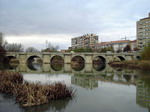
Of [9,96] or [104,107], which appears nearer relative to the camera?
[104,107]

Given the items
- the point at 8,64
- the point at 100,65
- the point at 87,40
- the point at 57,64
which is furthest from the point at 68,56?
the point at 87,40

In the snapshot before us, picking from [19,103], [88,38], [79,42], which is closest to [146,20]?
[88,38]

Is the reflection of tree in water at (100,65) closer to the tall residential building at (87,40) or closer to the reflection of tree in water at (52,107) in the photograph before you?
the reflection of tree in water at (52,107)

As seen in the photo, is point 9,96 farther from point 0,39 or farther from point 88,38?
point 88,38

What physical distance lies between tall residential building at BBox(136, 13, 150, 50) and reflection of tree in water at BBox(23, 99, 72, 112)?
82586mm

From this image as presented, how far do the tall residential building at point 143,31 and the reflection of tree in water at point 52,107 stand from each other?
271 feet

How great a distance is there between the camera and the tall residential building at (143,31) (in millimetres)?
86062

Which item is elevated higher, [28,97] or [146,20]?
[146,20]

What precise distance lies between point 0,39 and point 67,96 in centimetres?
5631

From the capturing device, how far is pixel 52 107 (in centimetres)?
909

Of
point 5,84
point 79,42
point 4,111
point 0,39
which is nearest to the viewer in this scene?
point 4,111

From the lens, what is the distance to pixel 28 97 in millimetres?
9047

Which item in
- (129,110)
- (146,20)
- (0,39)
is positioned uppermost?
(146,20)

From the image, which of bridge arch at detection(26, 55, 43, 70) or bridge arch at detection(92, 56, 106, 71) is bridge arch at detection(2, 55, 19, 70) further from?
bridge arch at detection(92, 56, 106, 71)
